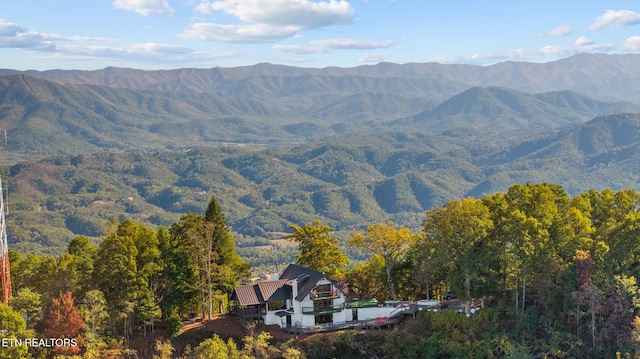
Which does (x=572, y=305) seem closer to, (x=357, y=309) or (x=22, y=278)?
(x=357, y=309)

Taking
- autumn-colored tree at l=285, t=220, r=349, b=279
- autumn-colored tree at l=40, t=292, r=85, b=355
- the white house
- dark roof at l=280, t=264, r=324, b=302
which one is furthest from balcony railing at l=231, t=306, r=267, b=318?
autumn-colored tree at l=40, t=292, r=85, b=355

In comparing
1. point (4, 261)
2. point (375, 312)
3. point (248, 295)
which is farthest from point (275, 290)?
point (4, 261)

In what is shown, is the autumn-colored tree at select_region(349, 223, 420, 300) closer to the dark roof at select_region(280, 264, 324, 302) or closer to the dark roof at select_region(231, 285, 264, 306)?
the dark roof at select_region(280, 264, 324, 302)

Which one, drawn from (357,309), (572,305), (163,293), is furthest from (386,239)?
(163,293)

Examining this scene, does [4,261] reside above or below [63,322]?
above

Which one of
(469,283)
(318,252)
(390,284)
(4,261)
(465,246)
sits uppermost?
(4,261)

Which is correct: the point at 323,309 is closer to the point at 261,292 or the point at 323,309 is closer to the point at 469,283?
the point at 261,292
